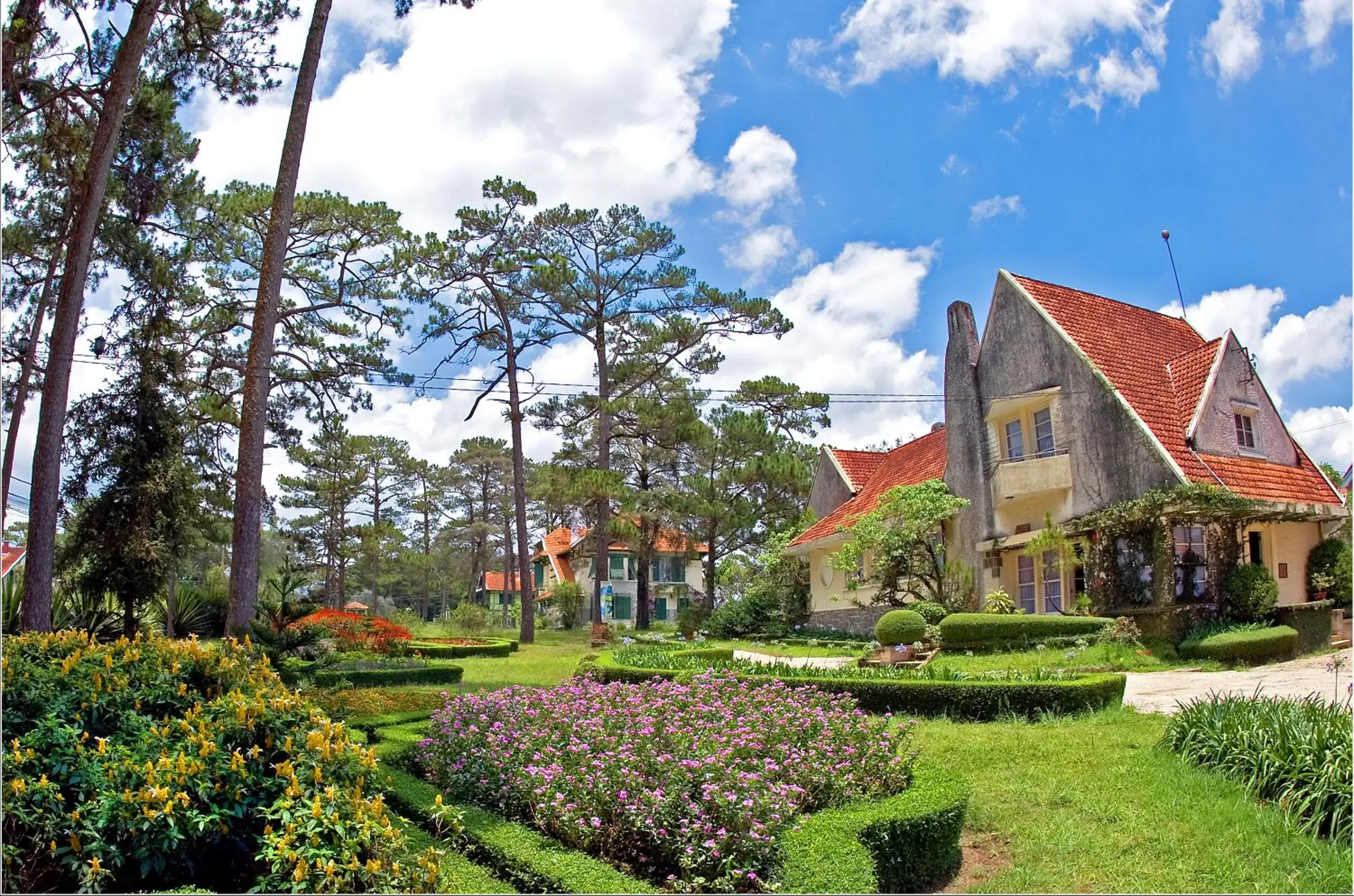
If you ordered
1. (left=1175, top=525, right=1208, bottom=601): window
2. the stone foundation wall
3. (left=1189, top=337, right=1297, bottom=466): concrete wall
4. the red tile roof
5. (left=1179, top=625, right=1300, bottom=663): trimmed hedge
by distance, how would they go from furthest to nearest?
the stone foundation wall < (left=1189, top=337, right=1297, bottom=466): concrete wall < the red tile roof < (left=1175, top=525, right=1208, bottom=601): window < (left=1179, top=625, right=1300, bottom=663): trimmed hedge

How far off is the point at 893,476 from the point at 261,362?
19.0m

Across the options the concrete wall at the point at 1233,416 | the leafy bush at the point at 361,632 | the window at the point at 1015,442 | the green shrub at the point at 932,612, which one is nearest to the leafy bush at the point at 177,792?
the leafy bush at the point at 361,632

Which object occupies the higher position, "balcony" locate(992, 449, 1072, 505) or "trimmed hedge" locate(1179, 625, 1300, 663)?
"balcony" locate(992, 449, 1072, 505)

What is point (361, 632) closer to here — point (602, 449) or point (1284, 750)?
point (602, 449)

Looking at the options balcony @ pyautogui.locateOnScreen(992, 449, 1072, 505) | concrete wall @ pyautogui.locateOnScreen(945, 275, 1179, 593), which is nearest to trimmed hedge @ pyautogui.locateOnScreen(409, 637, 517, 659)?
concrete wall @ pyautogui.locateOnScreen(945, 275, 1179, 593)

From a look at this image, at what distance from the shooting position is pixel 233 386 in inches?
1043

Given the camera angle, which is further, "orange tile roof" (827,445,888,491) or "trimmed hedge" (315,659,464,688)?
"orange tile roof" (827,445,888,491)

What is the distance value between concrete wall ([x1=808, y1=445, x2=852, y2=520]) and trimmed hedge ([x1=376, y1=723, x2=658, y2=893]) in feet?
79.7

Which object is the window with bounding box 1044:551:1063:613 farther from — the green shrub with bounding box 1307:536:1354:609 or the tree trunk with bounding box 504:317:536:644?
the tree trunk with bounding box 504:317:536:644

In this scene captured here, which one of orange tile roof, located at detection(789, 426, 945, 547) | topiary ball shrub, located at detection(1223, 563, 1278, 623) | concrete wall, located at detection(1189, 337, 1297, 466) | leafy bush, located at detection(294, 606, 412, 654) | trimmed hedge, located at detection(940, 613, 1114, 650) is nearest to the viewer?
topiary ball shrub, located at detection(1223, 563, 1278, 623)

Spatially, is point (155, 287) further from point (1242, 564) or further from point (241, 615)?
point (1242, 564)

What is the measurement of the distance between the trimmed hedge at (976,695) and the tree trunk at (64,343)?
9915 mm

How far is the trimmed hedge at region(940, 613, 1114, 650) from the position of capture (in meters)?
17.4

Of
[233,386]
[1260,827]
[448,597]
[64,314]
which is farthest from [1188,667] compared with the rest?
[448,597]
